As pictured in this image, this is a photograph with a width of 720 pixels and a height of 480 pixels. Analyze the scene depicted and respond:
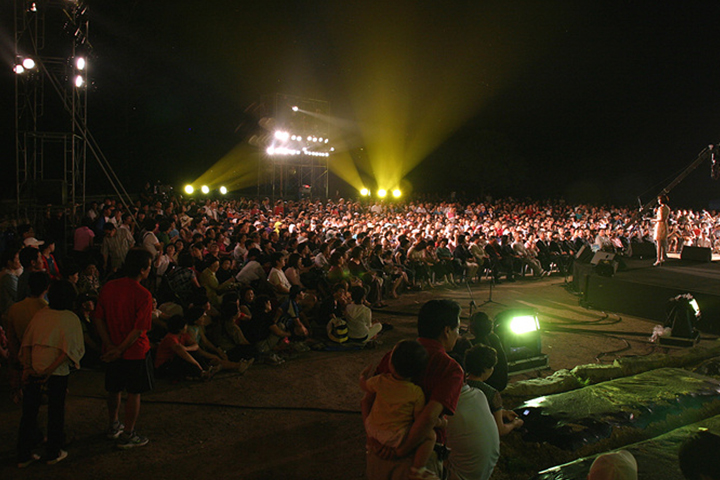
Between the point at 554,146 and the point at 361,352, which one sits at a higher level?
the point at 554,146

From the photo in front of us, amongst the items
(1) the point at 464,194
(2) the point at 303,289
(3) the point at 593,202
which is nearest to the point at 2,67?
(2) the point at 303,289

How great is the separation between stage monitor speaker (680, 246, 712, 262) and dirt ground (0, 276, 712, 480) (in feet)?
26.1

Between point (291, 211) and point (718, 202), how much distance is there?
2759cm

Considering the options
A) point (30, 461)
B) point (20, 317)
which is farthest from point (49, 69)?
point (30, 461)

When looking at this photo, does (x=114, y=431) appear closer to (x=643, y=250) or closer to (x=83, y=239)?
(x=83, y=239)

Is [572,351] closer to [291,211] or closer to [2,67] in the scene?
[291,211]

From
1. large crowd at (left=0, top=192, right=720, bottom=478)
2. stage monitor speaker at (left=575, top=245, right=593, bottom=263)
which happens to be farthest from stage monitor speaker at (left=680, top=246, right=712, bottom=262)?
stage monitor speaker at (left=575, top=245, right=593, bottom=263)

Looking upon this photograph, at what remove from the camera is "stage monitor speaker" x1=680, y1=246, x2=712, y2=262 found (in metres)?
12.0

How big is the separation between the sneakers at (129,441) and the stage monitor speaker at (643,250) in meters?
13.7

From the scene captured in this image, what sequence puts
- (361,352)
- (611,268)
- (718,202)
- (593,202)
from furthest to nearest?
(593,202) → (718,202) → (611,268) → (361,352)

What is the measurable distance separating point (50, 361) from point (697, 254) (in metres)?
14.5

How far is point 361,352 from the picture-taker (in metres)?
6.27

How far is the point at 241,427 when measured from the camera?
4012mm

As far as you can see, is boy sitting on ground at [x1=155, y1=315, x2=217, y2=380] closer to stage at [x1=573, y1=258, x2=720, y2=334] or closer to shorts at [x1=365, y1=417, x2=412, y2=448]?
shorts at [x1=365, y1=417, x2=412, y2=448]
